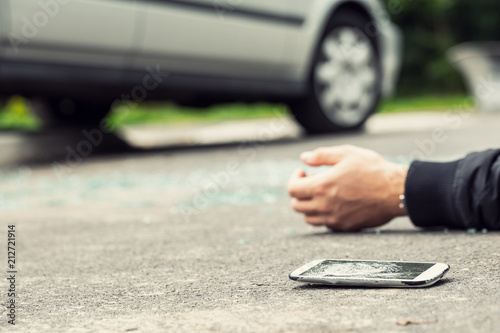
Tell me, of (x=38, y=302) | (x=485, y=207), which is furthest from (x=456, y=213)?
(x=38, y=302)

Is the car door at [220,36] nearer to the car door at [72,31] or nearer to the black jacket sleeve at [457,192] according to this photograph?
the car door at [72,31]

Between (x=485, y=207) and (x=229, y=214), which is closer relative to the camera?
(x=485, y=207)

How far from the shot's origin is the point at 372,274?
170cm

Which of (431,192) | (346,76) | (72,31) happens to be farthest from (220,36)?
(431,192)

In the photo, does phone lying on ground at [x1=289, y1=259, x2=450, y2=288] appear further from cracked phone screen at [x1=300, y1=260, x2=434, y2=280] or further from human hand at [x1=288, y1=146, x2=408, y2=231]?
human hand at [x1=288, y1=146, x2=408, y2=231]

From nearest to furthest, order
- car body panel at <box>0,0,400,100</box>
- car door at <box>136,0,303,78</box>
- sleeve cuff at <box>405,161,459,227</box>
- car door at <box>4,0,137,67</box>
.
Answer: sleeve cuff at <box>405,161,459,227</box> < car door at <box>4,0,137,67</box> < car body panel at <box>0,0,400,100</box> < car door at <box>136,0,303,78</box>

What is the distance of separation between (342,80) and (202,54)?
50.3 inches

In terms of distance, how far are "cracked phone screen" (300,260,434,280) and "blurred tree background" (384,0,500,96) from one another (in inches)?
743

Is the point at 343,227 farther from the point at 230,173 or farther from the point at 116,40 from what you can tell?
the point at 116,40

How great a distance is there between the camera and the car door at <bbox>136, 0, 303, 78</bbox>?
5.24 meters

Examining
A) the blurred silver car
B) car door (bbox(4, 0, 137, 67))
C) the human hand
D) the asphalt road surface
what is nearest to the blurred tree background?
the blurred silver car

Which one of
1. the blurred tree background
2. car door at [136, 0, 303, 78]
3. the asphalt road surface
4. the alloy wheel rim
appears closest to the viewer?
the asphalt road surface

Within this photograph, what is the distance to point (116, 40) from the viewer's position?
16.6 feet

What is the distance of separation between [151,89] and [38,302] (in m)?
3.76
